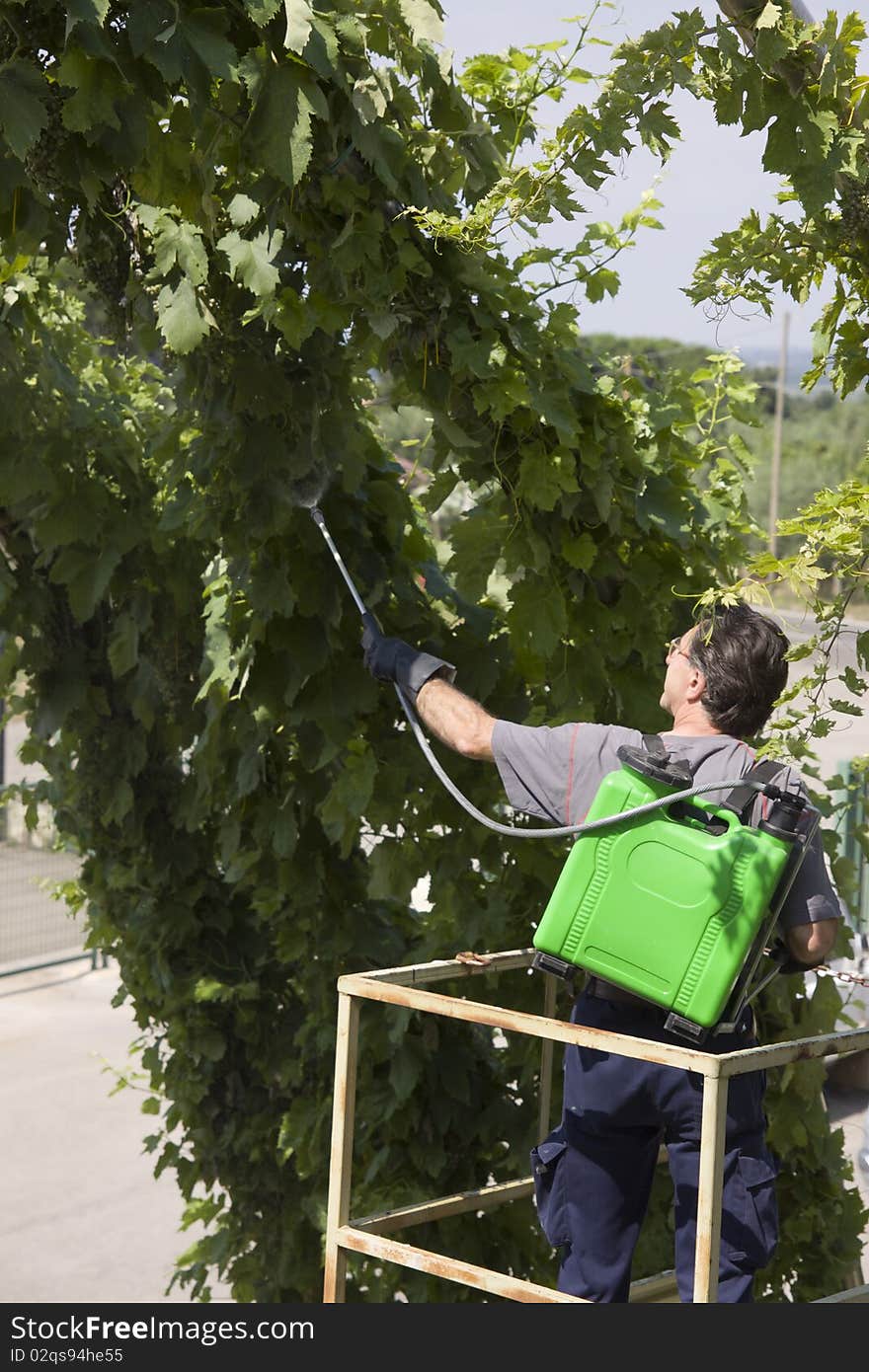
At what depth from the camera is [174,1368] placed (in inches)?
107

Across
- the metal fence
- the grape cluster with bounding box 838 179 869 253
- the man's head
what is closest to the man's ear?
the man's head

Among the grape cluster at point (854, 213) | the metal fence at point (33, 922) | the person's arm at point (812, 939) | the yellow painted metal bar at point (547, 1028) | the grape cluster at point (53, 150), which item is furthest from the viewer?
the metal fence at point (33, 922)

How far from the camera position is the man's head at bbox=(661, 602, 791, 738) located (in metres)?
2.80

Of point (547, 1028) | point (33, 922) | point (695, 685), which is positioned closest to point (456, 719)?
point (695, 685)

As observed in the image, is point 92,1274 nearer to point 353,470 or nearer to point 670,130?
point 353,470

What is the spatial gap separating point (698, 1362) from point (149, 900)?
303 cm

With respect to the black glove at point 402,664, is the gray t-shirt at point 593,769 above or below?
A: below

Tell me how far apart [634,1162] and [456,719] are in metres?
0.89

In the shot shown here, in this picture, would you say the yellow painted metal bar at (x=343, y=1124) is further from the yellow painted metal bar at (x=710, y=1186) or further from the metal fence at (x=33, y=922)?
the metal fence at (x=33, y=922)

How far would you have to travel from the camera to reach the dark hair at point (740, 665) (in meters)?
2.80

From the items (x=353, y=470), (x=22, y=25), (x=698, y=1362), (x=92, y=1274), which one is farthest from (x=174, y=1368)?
(x=92, y=1274)

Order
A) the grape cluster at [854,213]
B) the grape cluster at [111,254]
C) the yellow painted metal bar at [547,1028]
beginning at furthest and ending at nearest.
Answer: the grape cluster at [111,254]
the grape cluster at [854,213]
the yellow painted metal bar at [547,1028]

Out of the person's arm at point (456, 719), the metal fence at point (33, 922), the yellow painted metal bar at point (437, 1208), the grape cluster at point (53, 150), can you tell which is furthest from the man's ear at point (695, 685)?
the metal fence at point (33, 922)

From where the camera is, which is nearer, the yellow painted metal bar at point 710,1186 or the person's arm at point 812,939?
the yellow painted metal bar at point 710,1186
